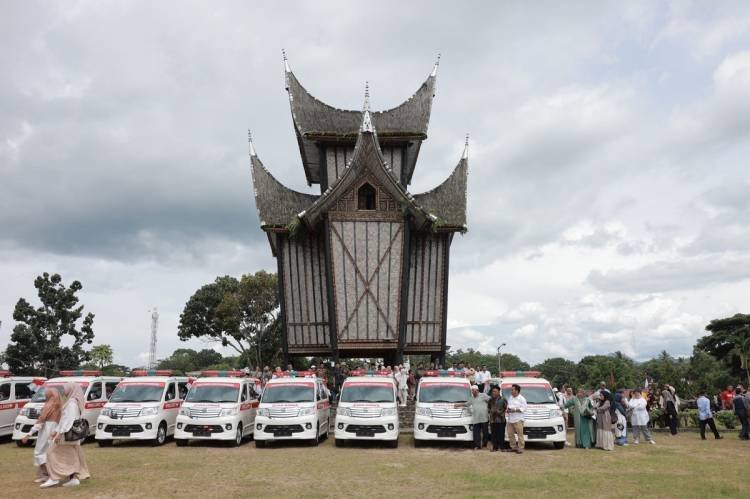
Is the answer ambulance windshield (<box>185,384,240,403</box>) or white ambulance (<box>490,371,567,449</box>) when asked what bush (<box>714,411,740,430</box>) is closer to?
white ambulance (<box>490,371,567,449</box>)

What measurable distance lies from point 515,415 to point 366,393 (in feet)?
12.2

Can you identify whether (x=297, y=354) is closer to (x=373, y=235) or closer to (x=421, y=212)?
(x=373, y=235)

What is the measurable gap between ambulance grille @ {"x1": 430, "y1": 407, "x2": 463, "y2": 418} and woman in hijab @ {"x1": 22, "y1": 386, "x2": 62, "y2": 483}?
8608mm

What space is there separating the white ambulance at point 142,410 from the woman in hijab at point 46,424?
5136 mm

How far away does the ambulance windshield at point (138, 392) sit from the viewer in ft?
54.3

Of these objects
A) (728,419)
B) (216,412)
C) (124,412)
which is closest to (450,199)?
(728,419)

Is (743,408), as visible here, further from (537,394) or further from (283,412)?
(283,412)

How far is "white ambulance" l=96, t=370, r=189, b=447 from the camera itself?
51.8ft

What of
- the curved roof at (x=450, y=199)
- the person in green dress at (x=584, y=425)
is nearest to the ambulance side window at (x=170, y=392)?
the person in green dress at (x=584, y=425)

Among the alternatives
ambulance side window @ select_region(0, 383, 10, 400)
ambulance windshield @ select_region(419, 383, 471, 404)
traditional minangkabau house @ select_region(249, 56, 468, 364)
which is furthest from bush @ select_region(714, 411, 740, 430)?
ambulance side window @ select_region(0, 383, 10, 400)

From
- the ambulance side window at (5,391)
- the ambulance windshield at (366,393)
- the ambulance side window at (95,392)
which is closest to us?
the ambulance windshield at (366,393)

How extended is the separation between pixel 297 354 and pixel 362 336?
3.75 metres

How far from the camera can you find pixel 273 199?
30.7 metres

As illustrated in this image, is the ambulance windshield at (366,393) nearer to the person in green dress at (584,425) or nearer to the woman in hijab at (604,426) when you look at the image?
the person in green dress at (584,425)
